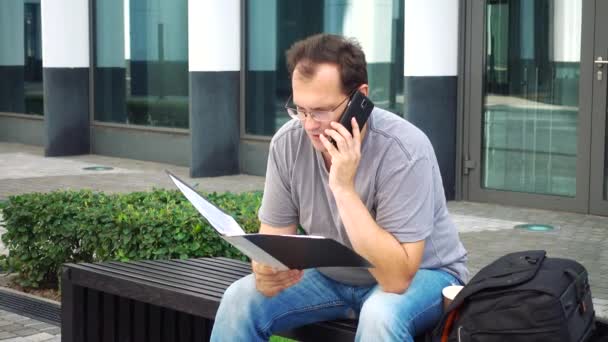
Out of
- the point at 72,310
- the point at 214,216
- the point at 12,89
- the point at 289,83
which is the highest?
the point at 289,83

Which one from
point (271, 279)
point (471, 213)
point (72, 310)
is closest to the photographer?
point (271, 279)

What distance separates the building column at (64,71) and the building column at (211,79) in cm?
310

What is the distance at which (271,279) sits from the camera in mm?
3924

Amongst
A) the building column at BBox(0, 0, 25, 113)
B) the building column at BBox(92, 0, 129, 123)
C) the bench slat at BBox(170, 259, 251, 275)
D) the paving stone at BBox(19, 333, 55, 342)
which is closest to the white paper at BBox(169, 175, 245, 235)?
the bench slat at BBox(170, 259, 251, 275)

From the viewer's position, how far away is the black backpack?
10.7 feet

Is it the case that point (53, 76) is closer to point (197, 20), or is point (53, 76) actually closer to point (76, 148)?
point (76, 148)

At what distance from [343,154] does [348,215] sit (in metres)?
0.20

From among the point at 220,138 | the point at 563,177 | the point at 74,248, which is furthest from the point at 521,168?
the point at 74,248

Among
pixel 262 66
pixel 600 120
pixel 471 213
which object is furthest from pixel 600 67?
pixel 262 66

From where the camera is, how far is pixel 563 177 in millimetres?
10172

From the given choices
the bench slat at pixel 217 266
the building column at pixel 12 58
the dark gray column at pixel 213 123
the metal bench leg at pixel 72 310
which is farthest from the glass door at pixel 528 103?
the building column at pixel 12 58

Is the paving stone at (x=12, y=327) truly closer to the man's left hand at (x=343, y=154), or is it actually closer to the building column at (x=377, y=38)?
the man's left hand at (x=343, y=154)

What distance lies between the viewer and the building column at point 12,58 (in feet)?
58.4

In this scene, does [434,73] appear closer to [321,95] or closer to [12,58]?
[321,95]
